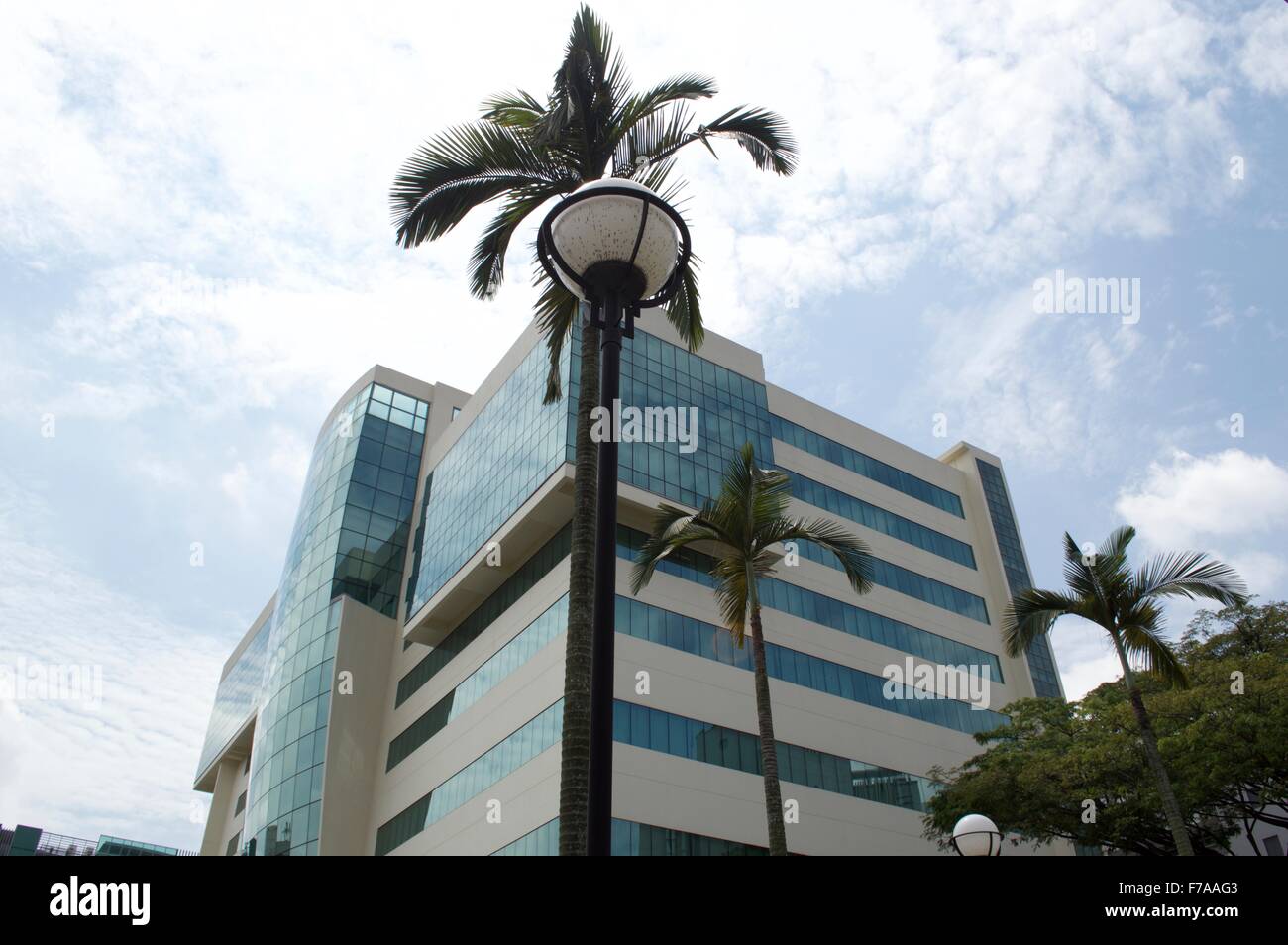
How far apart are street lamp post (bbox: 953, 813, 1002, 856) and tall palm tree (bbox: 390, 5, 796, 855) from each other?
553cm

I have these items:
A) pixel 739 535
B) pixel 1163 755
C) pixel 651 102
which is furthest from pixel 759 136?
pixel 1163 755

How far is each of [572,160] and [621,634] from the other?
64.3 ft

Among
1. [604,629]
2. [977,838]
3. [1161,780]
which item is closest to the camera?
[604,629]

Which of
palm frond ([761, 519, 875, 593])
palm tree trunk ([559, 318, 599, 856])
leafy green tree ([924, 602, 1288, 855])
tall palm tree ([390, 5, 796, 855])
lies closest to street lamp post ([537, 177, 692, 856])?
palm tree trunk ([559, 318, 599, 856])

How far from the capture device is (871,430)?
4559cm

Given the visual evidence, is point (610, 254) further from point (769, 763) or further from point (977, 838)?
point (769, 763)

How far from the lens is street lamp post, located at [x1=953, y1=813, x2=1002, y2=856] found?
12375 millimetres

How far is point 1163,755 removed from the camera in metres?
22.4

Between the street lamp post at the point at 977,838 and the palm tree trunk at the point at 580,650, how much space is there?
5692 millimetres

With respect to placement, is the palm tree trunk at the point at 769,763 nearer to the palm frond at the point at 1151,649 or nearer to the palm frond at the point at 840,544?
the palm frond at the point at 840,544

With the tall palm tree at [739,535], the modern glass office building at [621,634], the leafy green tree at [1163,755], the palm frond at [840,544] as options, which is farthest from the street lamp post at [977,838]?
the modern glass office building at [621,634]
